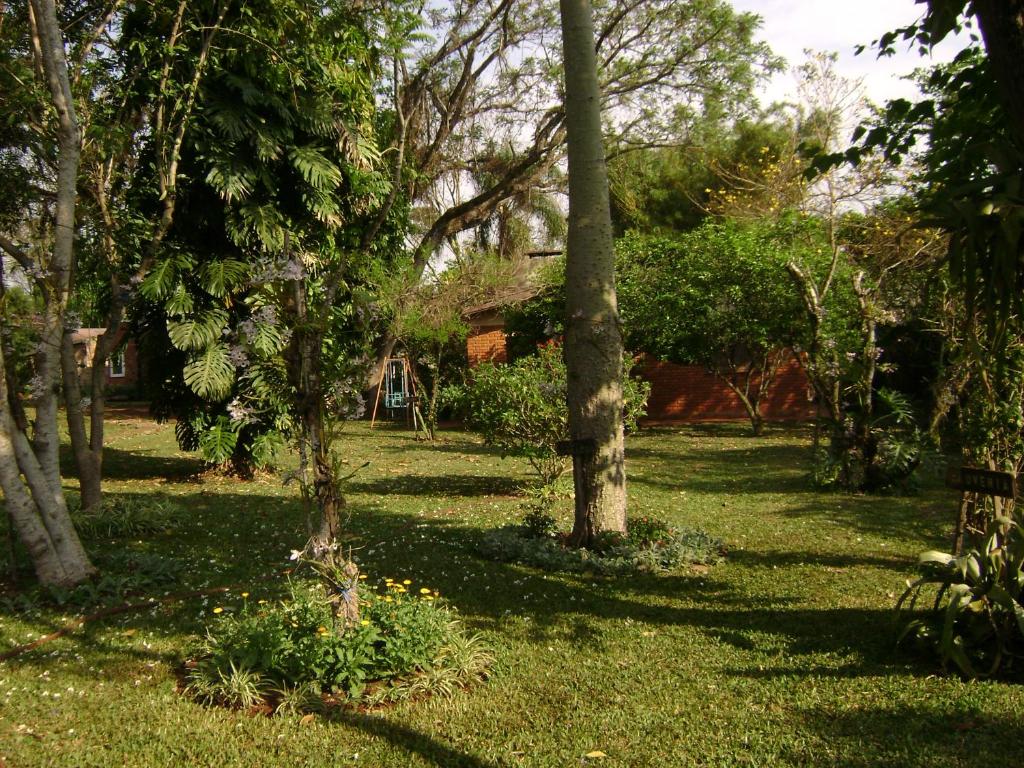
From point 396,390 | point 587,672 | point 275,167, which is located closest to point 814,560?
point 587,672

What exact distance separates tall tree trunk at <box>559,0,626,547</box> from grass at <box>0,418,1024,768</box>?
915 millimetres

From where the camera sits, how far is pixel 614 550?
278 inches

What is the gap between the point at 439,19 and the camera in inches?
728

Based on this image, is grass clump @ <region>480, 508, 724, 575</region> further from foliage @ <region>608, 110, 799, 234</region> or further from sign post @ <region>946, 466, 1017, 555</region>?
foliage @ <region>608, 110, 799, 234</region>

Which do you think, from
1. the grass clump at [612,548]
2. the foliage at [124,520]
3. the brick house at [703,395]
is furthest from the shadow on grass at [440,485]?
the brick house at [703,395]

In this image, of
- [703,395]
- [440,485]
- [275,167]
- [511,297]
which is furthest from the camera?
[703,395]

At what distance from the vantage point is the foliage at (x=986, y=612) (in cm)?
431

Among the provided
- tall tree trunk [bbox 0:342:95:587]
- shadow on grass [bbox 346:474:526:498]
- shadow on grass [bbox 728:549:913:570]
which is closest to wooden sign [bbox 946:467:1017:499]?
shadow on grass [bbox 728:549:913:570]

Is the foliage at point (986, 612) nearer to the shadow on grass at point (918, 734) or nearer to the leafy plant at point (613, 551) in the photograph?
the shadow on grass at point (918, 734)

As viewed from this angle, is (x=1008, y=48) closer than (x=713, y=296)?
Yes

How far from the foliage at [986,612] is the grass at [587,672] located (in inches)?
7.1

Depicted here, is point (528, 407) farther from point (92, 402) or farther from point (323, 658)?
point (323, 658)

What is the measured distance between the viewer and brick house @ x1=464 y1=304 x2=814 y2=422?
2367cm

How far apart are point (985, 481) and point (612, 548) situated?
10.3 ft
